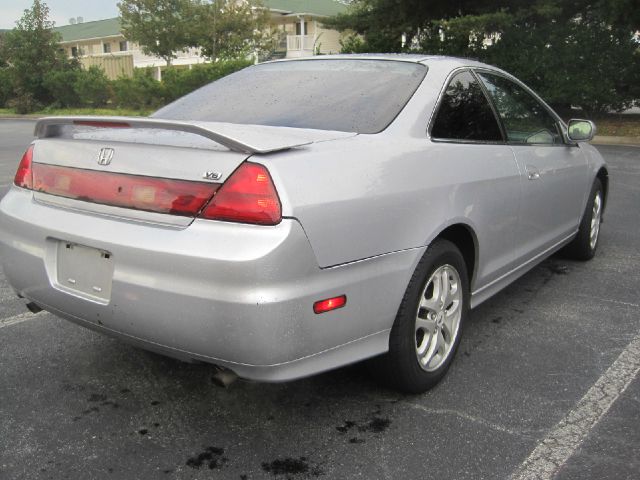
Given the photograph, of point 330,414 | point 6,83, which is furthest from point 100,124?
point 6,83

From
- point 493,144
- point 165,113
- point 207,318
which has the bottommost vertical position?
point 207,318

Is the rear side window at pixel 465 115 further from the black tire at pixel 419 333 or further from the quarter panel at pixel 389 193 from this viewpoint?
the black tire at pixel 419 333

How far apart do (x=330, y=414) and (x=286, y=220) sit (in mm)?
1014

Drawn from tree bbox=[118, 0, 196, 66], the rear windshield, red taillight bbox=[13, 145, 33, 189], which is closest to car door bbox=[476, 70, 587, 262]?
the rear windshield

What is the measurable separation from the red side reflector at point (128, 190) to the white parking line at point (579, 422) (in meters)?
1.51

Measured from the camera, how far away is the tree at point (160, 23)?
1377 inches

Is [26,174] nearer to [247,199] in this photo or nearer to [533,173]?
[247,199]

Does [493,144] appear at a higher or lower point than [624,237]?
higher

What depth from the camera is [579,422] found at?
8.61 feet

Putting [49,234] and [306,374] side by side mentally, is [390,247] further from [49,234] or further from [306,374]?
[49,234]

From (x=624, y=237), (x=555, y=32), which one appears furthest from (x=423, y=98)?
(x=555, y=32)

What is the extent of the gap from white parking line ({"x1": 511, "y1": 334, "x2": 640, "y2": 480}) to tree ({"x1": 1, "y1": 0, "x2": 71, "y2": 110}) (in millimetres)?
35279

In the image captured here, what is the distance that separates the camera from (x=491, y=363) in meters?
3.21

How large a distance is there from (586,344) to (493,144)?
1212 mm
